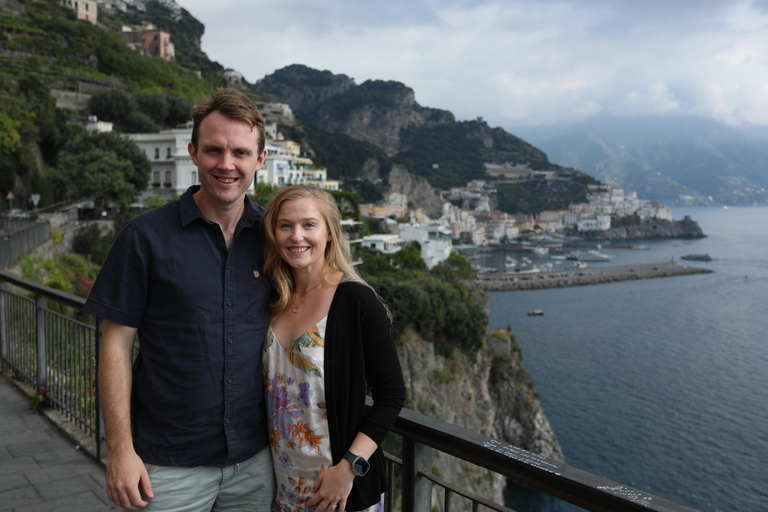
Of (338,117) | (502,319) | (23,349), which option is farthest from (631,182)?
(23,349)

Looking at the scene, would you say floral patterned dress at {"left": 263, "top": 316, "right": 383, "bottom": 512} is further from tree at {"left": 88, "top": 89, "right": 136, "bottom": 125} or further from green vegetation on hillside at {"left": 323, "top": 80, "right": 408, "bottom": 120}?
green vegetation on hillside at {"left": 323, "top": 80, "right": 408, "bottom": 120}

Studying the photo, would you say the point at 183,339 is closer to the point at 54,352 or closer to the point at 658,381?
the point at 54,352

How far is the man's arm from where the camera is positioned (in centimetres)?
123

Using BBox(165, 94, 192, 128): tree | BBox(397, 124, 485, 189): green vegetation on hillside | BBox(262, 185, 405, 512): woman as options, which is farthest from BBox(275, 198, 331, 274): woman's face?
BBox(397, 124, 485, 189): green vegetation on hillside

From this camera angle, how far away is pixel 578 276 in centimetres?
5341

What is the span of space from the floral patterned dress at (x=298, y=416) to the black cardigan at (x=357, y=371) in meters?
0.03

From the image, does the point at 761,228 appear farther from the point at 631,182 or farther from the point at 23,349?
the point at 23,349

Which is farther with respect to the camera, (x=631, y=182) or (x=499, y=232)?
(x=631, y=182)

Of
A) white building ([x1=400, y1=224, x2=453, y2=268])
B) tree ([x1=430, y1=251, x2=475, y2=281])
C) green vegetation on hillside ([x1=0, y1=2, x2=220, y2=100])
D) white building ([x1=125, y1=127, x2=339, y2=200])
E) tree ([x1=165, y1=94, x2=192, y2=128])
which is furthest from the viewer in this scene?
white building ([x1=400, y1=224, x2=453, y2=268])

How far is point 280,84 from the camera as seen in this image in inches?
5094

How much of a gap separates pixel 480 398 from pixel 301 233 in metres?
23.5

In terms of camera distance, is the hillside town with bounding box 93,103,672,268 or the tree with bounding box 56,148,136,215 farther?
the hillside town with bounding box 93,103,672,268

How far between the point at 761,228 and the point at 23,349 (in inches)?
4726

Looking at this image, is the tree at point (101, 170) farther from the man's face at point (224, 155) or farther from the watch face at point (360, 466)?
the watch face at point (360, 466)
